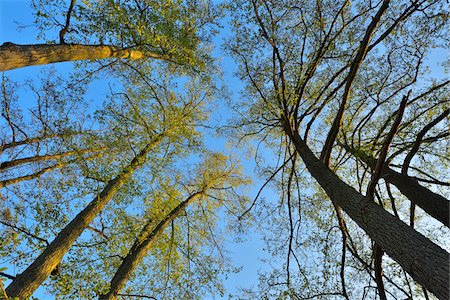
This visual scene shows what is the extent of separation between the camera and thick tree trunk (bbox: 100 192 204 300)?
557 cm

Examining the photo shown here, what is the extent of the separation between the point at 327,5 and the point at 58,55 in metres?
4.94

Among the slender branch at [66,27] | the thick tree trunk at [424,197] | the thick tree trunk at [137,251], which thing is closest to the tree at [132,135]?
the thick tree trunk at [137,251]

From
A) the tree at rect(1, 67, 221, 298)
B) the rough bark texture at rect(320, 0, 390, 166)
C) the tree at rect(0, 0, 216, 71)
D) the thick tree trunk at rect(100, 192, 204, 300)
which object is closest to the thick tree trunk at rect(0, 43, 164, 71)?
the tree at rect(0, 0, 216, 71)

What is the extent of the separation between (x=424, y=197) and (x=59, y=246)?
629 cm

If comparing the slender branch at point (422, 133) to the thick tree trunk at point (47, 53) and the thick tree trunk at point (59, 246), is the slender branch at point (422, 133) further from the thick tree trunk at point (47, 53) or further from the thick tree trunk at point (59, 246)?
the thick tree trunk at point (59, 246)

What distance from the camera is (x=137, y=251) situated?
21.1 ft

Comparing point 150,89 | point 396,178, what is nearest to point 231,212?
point 150,89

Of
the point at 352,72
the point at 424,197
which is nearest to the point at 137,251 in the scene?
the point at 352,72

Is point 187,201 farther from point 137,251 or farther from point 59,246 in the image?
point 59,246

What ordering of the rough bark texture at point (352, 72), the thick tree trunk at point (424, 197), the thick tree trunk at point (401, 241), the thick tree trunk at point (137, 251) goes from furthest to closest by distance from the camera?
the thick tree trunk at point (137, 251) → the thick tree trunk at point (424, 197) → the rough bark texture at point (352, 72) → the thick tree trunk at point (401, 241)

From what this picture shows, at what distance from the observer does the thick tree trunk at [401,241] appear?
2.41 m

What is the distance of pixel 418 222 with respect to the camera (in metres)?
6.65

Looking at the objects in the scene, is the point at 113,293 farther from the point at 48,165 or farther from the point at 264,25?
the point at 264,25

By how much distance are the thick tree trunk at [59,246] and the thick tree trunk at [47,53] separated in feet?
7.84
